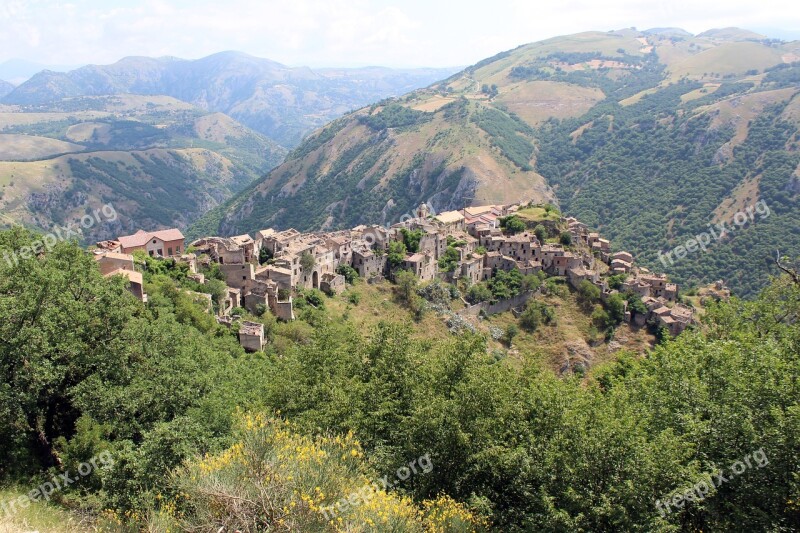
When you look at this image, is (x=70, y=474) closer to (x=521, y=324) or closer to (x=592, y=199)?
(x=521, y=324)

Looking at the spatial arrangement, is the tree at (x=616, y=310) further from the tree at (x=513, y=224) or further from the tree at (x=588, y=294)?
the tree at (x=513, y=224)

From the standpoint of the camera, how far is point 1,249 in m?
33.5

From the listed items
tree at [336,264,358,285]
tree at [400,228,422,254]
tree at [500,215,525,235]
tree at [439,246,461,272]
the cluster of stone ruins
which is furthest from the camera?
tree at [500,215,525,235]

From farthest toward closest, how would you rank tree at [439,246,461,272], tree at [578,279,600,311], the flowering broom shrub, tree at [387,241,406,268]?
tree at [439,246,461,272] → tree at [578,279,600,311] → tree at [387,241,406,268] → the flowering broom shrub

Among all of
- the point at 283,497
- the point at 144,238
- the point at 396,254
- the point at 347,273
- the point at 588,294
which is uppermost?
the point at 144,238

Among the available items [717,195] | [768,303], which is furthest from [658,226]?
[768,303]

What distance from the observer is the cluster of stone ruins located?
173ft

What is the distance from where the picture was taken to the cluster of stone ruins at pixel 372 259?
52875 millimetres

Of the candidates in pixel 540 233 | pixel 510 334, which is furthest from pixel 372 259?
pixel 540 233

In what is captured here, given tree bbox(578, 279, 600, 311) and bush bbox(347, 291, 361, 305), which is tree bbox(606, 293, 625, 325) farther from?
bush bbox(347, 291, 361, 305)

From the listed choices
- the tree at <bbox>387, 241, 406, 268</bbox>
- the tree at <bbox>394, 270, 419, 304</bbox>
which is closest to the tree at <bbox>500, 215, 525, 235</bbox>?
the tree at <bbox>387, 241, 406, 268</bbox>

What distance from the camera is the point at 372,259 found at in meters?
67.9

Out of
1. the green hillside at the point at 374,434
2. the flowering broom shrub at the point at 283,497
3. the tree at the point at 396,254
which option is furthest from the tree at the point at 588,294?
the flowering broom shrub at the point at 283,497

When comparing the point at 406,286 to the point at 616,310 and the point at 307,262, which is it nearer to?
the point at 307,262
